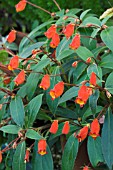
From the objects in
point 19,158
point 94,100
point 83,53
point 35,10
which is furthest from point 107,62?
point 35,10

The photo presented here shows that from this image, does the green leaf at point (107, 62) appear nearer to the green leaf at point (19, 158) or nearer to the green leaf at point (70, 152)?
the green leaf at point (70, 152)

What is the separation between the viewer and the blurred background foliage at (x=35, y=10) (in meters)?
2.30

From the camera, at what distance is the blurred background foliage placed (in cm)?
230

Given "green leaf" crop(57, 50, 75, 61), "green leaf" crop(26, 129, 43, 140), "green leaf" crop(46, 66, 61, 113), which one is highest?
"green leaf" crop(57, 50, 75, 61)

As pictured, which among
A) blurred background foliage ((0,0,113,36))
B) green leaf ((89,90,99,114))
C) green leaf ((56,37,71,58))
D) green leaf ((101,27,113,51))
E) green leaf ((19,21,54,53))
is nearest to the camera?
green leaf ((89,90,99,114))

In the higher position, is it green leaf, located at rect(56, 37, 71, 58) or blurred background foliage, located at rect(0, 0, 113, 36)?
blurred background foliage, located at rect(0, 0, 113, 36)

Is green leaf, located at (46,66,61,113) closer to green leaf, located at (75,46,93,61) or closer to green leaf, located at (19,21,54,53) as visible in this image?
green leaf, located at (75,46,93,61)

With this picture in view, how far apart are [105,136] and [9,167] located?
561mm

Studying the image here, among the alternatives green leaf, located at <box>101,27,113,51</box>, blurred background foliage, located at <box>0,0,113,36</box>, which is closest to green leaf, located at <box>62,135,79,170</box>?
green leaf, located at <box>101,27,113,51</box>

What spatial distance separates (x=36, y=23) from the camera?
2.68m

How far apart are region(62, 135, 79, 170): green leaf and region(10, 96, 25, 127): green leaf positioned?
178mm

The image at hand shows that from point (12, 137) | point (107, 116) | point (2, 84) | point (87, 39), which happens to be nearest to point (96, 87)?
point (107, 116)

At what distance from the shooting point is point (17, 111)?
5.01 ft

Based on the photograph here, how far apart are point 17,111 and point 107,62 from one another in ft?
1.19
